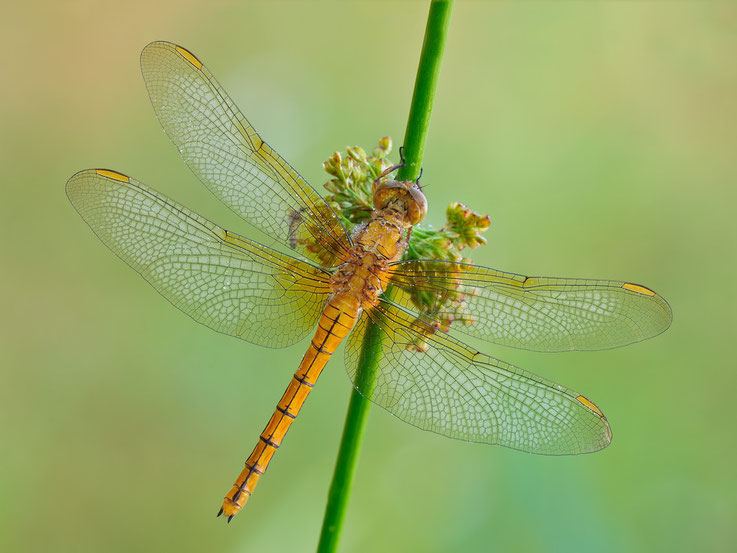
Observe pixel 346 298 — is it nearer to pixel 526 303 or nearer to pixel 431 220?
pixel 526 303

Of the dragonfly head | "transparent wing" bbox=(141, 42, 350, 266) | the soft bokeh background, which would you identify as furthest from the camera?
the soft bokeh background

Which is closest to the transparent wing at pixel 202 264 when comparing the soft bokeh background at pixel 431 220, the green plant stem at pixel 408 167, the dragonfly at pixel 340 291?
the dragonfly at pixel 340 291

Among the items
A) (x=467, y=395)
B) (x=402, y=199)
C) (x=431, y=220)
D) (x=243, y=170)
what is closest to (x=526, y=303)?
(x=467, y=395)

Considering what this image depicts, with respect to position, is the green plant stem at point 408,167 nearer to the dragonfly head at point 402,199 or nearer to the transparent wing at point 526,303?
the dragonfly head at point 402,199

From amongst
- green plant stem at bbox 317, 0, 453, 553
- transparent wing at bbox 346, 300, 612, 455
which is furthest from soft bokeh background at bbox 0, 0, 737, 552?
green plant stem at bbox 317, 0, 453, 553

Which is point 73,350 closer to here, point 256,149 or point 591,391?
point 256,149

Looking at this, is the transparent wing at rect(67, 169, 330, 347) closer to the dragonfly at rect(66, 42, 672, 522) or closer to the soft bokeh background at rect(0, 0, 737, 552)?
the dragonfly at rect(66, 42, 672, 522)

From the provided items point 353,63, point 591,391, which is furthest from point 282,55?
point 591,391

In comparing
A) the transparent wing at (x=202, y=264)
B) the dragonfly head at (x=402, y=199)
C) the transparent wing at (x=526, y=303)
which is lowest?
the transparent wing at (x=202, y=264)
